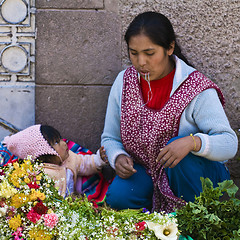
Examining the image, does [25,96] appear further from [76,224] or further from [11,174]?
[76,224]

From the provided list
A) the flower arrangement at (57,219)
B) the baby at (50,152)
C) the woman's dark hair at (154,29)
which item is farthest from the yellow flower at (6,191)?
the woman's dark hair at (154,29)

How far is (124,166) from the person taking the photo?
2795mm

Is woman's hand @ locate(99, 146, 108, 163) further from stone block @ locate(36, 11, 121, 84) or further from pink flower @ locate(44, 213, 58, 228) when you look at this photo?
pink flower @ locate(44, 213, 58, 228)

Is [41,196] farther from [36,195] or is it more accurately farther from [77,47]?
[77,47]

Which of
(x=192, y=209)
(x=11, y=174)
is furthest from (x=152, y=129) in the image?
(x=11, y=174)

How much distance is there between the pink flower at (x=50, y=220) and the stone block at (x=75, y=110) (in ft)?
5.22

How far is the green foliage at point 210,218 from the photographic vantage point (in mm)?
1993

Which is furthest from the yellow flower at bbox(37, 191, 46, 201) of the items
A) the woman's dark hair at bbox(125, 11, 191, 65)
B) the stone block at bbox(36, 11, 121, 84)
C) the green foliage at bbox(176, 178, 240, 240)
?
the stone block at bbox(36, 11, 121, 84)

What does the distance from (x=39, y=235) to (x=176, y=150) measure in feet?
3.28

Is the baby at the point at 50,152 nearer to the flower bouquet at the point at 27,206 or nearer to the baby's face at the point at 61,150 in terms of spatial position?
the baby's face at the point at 61,150

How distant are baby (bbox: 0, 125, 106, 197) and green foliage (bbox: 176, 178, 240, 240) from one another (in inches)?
43.7

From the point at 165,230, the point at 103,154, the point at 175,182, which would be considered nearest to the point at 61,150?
the point at 103,154

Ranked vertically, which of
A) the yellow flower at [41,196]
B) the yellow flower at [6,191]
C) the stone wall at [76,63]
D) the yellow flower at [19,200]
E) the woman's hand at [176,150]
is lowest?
the yellow flower at [19,200]

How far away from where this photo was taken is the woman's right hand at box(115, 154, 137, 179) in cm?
277
